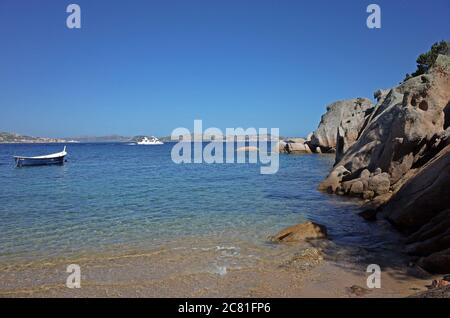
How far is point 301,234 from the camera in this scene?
11008 millimetres

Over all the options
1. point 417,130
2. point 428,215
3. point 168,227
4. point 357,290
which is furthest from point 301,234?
point 417,130

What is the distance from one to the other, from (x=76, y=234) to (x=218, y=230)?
4.96 metres

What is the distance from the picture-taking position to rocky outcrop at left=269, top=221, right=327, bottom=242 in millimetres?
10914

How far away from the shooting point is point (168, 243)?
36.0 feet

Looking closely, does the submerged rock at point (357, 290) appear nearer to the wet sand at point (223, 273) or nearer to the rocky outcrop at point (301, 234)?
the wet sand at point (223, 273)

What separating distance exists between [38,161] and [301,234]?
4334 cm

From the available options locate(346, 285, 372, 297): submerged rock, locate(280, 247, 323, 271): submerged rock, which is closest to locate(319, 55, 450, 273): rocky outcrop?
locate(346, 285, 372, 297): submerged rock

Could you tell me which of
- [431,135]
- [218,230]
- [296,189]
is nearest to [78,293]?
[218,230]

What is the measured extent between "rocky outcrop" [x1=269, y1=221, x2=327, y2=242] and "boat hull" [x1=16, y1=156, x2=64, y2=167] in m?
41.9

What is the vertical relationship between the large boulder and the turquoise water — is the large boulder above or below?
above

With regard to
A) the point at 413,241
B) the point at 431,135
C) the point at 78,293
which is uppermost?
the point at 431,135
